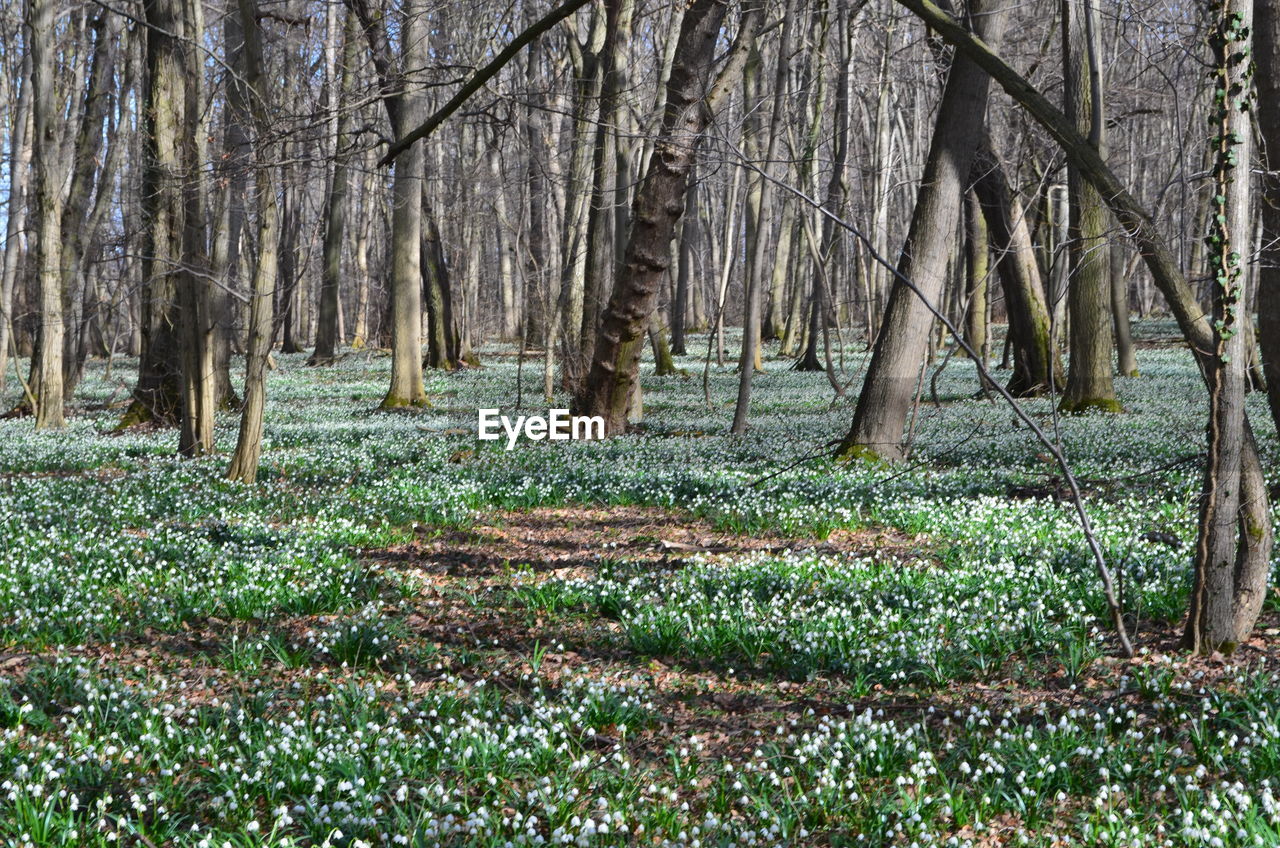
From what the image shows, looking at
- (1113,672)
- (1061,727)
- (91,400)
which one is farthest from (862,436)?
(91,400)

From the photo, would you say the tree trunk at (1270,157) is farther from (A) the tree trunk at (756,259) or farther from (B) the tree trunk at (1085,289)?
(B) the tree trunk at (1085,289)

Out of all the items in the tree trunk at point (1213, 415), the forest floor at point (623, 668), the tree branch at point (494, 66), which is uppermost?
the tree branch at point (494, 66)

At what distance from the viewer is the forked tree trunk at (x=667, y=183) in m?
12.9

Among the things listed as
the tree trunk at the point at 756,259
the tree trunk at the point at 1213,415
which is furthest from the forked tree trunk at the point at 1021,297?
the tree trunk at the point at 1213,415

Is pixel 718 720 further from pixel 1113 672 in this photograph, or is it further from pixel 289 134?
pixel 289 134

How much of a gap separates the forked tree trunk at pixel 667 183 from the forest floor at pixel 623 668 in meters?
4.03

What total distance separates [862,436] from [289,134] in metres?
6.25

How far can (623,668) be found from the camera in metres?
5.25

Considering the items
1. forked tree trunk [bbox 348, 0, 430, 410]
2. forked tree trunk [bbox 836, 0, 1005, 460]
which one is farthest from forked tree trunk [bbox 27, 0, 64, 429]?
forked tree trunk [bbox 836, 0, 1005, 460]

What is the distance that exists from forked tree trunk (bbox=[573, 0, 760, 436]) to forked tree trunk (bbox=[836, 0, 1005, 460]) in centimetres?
304

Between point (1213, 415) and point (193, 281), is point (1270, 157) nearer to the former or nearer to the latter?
point (1213, 415)

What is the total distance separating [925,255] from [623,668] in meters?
6.62

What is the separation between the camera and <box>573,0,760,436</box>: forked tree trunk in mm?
12914

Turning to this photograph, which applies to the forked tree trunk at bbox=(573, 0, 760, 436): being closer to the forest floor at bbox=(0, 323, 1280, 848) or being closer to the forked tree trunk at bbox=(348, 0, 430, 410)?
the forest floor at bbox=(0, 323, 1280, 848)
